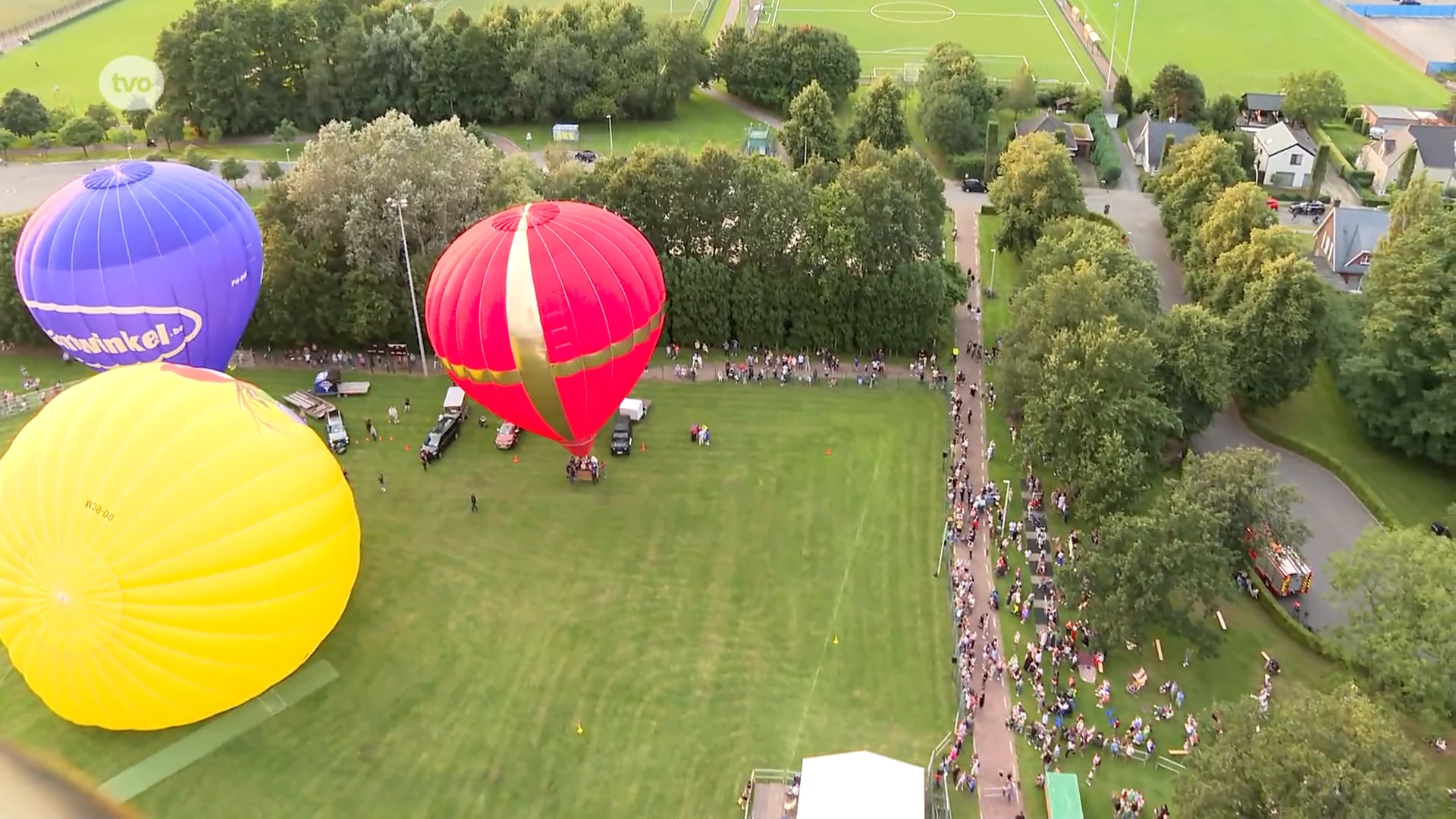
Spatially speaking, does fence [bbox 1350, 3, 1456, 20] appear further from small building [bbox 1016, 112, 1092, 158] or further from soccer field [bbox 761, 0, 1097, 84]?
small building [bbox 1016, 112, 1092, 158]

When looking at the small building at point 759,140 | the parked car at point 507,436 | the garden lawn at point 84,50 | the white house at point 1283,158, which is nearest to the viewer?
the parked car at point 507,436

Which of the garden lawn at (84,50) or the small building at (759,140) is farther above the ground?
the garden lawn at (84,50)

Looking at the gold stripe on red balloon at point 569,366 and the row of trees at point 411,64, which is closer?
the gold stripe on red balloon at point 569,366

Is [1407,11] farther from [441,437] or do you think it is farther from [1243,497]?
[441,437]

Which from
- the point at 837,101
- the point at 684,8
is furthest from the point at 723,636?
the point at 684,8

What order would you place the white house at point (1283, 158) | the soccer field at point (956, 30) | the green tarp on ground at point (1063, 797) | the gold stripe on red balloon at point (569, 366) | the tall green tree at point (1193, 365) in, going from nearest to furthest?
the green tarp on ground at point (1063, 797) < the gold stripe on red balloon at point (569, 366) < the tall green tree at point (1193, 365) < the white house at point (1283, 158) < the soccer field at point (956, 30)

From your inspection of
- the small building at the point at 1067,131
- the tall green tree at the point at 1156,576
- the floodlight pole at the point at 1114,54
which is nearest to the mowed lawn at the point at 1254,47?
the floodlight pole at the point at 1114,54

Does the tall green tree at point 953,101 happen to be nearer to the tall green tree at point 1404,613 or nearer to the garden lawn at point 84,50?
the tall green tree at point 1404,613

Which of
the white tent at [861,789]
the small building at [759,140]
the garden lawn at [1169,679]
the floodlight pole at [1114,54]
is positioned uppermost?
the floodlight pole at [1114,54]
